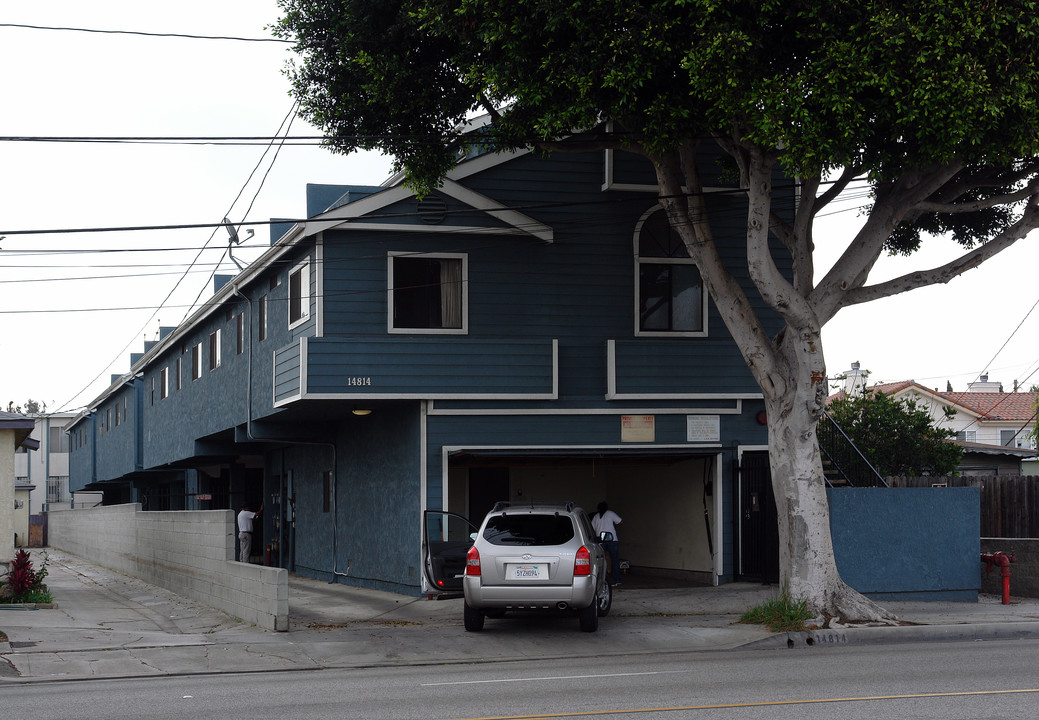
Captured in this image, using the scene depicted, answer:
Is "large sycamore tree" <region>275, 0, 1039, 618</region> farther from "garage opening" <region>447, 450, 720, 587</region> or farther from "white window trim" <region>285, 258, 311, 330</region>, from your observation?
"garage opening" <region>447, 450, 720, 587</region>

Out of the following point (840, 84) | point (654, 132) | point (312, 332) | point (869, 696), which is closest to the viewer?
point (869, 696)

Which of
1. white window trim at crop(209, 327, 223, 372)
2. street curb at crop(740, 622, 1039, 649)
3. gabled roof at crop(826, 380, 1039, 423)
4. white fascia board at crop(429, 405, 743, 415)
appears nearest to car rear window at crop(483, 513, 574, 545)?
street curb at crop(740, 622, 1039, 649)

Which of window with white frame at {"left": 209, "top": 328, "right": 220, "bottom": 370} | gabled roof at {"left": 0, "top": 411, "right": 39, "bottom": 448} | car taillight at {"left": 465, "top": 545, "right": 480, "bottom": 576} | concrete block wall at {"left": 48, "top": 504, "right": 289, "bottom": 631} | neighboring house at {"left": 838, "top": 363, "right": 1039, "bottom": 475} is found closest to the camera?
car taillight at {"left": 465, "top": 545, "right": 480, "bottom": 576}

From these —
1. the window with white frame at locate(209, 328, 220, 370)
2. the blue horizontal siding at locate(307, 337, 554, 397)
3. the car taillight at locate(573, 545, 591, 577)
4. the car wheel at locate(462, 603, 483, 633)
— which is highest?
the window with white frame at locate(209, 328, 220, 370)

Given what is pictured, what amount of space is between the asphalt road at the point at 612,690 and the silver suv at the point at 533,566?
1.53m

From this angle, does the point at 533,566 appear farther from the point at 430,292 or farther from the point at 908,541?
the point at 908,541

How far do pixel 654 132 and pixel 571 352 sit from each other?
6190 mm

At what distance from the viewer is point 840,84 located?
1313 cm

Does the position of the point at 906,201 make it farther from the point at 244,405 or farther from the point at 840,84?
the point at 244,405

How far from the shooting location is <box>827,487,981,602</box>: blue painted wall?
1817 cm

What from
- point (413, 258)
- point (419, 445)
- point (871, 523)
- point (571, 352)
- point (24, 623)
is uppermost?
point (413, 258)

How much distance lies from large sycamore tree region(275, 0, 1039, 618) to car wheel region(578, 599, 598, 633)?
275cm

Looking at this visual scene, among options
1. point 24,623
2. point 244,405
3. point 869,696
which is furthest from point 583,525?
point 244,405

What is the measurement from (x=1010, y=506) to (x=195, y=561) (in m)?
15.6
